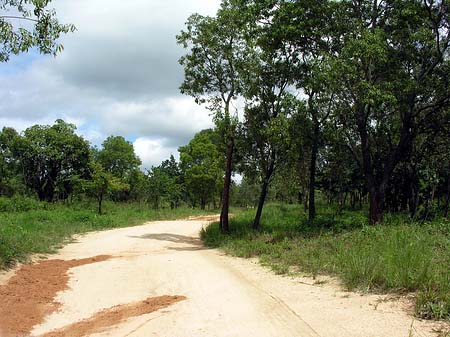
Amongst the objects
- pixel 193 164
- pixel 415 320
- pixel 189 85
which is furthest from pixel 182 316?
pixel 193 164

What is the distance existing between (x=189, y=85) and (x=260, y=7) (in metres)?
5.13

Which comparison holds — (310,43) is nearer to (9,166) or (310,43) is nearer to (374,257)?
(374,257)

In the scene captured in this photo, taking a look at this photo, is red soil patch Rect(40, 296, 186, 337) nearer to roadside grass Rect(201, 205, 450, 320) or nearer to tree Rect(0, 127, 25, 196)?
roadside grass Rect(201, 205, 450, 320)

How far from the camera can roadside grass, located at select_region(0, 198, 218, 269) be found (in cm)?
1323

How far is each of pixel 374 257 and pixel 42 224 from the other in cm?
1863

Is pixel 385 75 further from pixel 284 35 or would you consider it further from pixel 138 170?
pixel 138 170

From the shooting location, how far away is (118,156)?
196ft

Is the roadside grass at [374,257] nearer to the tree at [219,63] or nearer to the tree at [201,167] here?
the tree at [219,63]

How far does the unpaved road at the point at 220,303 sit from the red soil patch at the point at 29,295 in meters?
0.23

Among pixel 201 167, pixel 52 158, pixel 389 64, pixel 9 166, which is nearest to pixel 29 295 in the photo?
pixel 389 64

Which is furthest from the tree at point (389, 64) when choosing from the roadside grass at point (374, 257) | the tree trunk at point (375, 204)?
the roadside grass at point (374, 257)

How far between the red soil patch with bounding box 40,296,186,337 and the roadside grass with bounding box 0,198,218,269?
4.54 m

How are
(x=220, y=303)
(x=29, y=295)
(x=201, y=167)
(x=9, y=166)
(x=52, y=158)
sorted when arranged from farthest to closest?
(x=201, y=167), (x=9, y=166), (x=52, y=158), (x=29, y=295), (x=220, y=303)

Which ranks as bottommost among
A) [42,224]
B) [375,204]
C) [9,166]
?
[42,224]
